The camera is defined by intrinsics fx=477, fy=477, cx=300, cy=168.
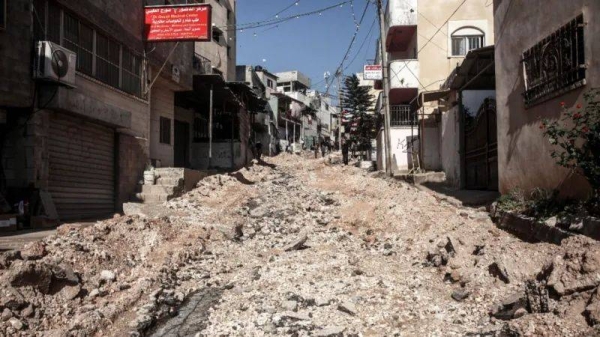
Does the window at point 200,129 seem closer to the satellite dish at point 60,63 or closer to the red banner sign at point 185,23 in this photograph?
the red banner sign at point 185,23

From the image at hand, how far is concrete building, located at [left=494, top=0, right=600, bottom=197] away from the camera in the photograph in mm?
6738

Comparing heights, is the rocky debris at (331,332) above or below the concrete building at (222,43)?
A: below

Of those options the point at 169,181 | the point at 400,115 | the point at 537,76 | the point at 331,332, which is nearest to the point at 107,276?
the point at 331,332

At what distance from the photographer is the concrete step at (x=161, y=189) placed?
45.0ft

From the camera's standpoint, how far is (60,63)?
9766 mm

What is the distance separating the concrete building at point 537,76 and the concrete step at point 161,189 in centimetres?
872

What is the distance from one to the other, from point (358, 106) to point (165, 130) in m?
24.5

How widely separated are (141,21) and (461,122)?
1036 centimetres

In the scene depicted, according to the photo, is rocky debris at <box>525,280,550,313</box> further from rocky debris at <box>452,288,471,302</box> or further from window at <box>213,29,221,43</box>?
window at <box>213,29,221,43</box>

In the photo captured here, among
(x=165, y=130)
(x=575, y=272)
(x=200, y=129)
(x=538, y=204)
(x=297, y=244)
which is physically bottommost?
(x=297, y=244)

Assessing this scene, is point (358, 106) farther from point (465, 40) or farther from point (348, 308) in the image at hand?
point (348, 308)

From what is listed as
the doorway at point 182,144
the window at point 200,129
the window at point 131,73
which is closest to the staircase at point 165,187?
the window at point 131,73

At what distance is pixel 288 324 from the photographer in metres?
5.48

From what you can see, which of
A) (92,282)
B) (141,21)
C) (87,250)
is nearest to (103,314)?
(92,282)
